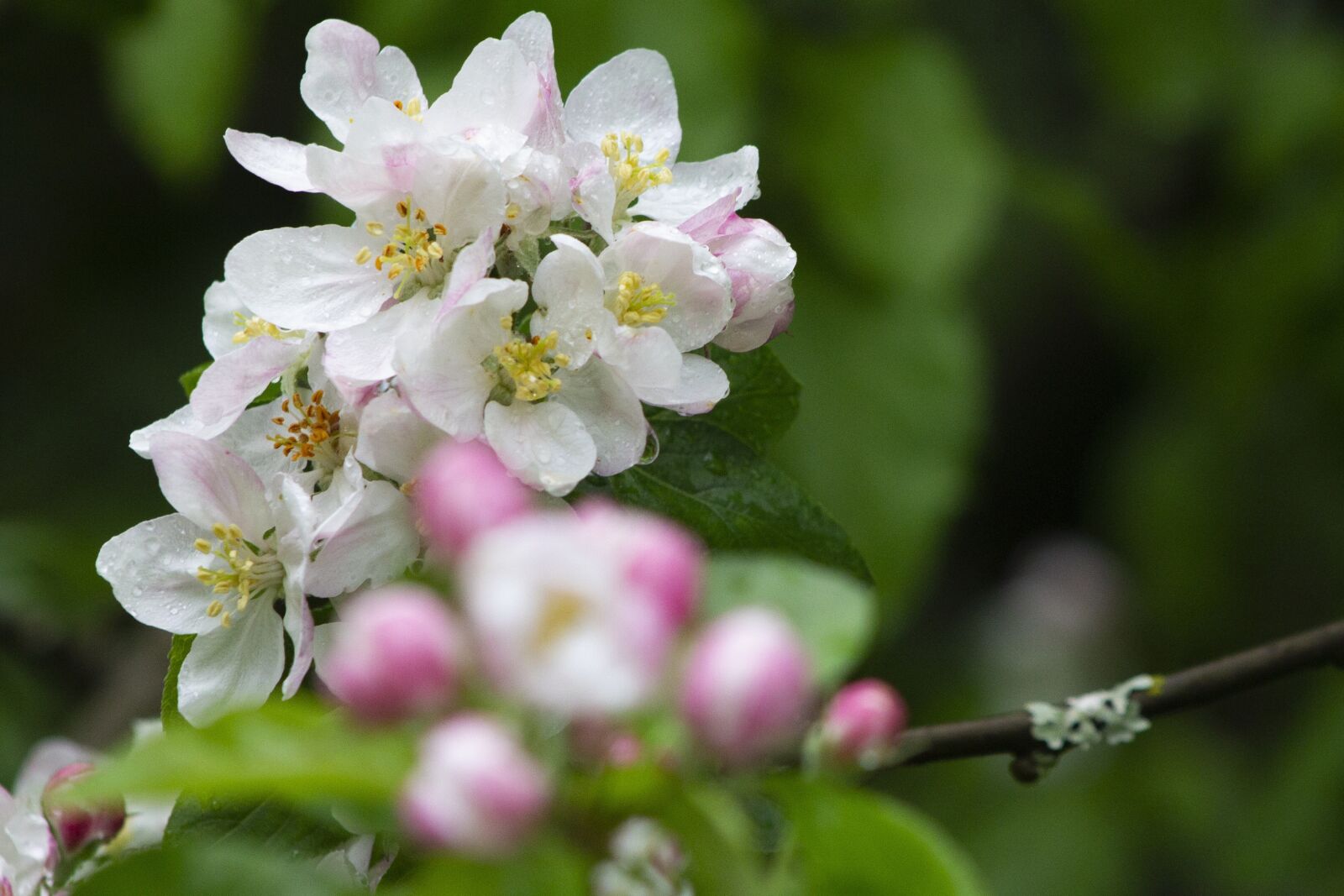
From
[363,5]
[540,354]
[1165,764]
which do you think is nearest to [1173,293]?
[1165,764]

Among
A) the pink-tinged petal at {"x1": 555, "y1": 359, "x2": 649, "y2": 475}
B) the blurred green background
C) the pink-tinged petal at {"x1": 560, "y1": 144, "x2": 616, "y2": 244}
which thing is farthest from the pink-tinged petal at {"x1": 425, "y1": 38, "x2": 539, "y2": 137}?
the blurred green background

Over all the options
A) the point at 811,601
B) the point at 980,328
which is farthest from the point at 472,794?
the point at 980,328

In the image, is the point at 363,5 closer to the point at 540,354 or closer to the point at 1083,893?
the point at 540,354

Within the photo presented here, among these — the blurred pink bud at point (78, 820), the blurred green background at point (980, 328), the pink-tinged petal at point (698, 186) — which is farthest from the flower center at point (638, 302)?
the blurred green background at point (980, 328)

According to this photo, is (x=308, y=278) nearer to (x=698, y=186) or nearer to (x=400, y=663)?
(x=698, y=186)

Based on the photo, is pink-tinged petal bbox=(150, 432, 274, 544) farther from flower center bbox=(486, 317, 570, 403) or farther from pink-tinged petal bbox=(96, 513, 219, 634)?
flower center bbox=(486, 317, 570, 403)
